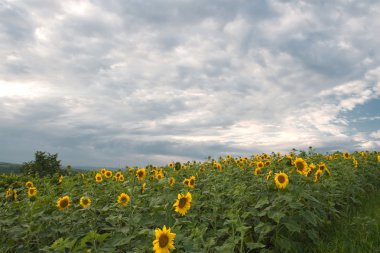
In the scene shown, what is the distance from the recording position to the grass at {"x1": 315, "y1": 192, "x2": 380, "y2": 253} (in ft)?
16.7

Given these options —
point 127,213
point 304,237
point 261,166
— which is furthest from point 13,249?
point 261,166

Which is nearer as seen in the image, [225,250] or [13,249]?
[225,250]

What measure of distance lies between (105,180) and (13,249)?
468 centimetres

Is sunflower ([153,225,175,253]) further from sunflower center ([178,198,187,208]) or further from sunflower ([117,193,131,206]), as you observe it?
sunflower ([117,193,131,206])

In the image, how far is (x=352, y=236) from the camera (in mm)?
5727

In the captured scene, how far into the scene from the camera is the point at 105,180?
10.2 metres

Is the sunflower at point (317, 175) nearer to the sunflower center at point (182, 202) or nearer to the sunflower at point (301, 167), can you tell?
the sunflower at point (301, 167)

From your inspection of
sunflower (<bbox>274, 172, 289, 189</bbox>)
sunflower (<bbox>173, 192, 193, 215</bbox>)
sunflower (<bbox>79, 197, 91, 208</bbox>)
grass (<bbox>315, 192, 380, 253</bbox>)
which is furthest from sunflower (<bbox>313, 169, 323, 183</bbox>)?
sunflower (<bbox>79, 197, 91, 208</bbox>)

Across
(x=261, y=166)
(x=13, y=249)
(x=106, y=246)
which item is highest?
(x=261, y=166)

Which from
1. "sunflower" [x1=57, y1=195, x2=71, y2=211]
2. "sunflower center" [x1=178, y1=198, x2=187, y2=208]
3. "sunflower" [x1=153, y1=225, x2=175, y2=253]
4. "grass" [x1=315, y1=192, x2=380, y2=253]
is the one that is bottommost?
"grass" [x1=315, y1=192, x2=380, y2=253]

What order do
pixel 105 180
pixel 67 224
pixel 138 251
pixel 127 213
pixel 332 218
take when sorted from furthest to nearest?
pixel 105 180 → pixel 332 218 → pixel 67 224 → pixel 127 213 → pixel 138 251

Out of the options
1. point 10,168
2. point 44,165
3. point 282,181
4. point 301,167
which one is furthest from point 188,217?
point 10,168

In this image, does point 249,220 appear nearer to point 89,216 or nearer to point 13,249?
point 89,216

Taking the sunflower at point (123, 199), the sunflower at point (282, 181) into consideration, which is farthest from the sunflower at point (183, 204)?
the sunflower at point (282, 181)
